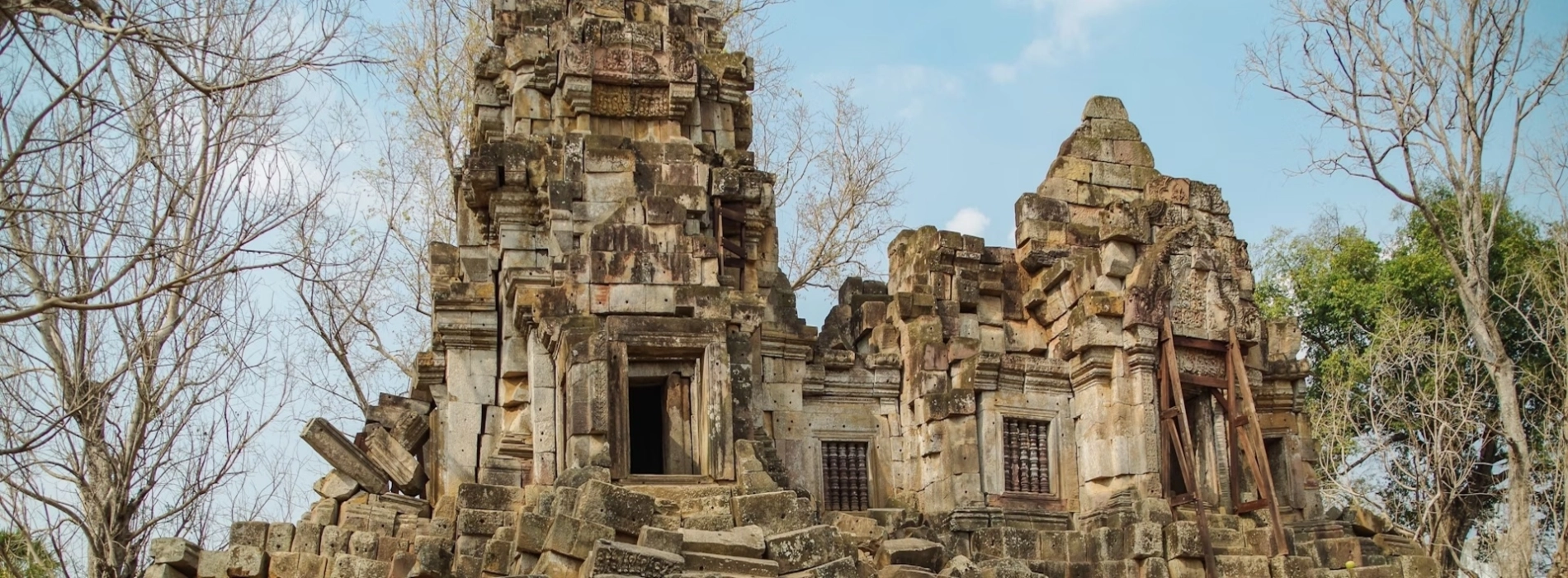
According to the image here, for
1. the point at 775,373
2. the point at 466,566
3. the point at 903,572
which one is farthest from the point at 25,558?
the point at 903,572

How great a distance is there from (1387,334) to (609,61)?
11.9m

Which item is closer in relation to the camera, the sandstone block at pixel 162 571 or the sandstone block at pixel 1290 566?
the sandstone block at pixel 162 571

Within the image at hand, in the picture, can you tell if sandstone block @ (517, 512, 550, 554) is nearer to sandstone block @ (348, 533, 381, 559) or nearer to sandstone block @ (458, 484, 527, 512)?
sandstone block @ (458, 484, 527, 512)

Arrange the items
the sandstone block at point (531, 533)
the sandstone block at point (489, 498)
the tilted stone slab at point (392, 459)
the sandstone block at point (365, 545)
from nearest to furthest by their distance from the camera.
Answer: the sandstone block at point (531, 533) → the sandstone block at point (489, 498) → the sandstone block at point (365, 545) → the tilted stone slab at point (392, 459)

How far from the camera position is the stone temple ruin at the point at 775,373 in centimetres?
1532

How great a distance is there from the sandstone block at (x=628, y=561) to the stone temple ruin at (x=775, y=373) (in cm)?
128

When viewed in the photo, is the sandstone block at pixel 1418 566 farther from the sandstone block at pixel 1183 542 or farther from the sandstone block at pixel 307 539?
the sandstone block at pixel 307 539

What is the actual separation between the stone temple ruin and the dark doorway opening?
4cm

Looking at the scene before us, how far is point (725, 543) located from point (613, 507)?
881 millimetres

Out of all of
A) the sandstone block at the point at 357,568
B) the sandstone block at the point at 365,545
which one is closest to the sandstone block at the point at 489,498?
the sandstone block at the point at 357,568

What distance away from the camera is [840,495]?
17375 millimetres

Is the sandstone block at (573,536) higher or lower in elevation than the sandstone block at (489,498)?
lower

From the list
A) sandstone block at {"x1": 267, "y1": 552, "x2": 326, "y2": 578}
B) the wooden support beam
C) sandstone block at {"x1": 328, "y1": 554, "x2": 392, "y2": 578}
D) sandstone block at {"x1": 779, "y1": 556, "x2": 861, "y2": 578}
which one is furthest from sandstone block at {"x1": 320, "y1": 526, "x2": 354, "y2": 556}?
the wooden support beam

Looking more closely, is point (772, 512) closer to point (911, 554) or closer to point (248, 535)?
point (911, 554)
